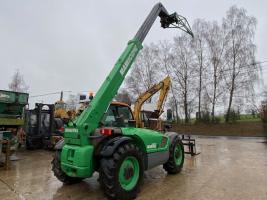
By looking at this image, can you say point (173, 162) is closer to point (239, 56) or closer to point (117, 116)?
point (117, 116)

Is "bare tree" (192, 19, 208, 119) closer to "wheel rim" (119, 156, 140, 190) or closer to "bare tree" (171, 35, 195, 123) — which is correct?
"bare tree" (171, 35, 195, 123)

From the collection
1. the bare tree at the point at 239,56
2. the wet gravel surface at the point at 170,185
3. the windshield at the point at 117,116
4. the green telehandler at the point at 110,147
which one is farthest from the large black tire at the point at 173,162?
the bare tree at the point at 239,56

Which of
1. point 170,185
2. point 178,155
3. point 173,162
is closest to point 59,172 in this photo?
point 170,185

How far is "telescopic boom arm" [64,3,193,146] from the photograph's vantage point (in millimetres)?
4551

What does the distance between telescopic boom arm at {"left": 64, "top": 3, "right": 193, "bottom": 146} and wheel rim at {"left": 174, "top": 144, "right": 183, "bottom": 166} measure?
9.00 ft

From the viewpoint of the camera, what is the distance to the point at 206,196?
4605mm

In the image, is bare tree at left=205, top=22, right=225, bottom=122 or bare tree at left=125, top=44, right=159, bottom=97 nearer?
bare tree at left=205, top=22, right=225, bottom=122

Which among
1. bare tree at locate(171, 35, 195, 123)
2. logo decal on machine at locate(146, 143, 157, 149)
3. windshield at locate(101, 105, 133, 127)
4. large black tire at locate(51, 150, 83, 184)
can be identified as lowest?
large black tire at locate(51, 150, 83, 184)

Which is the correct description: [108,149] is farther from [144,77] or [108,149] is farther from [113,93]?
[144,77]

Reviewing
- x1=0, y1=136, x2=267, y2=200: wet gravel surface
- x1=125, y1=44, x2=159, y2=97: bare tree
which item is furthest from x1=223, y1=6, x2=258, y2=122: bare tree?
x1=0, y1=136, x2=267, y2=200: wet gravel surface

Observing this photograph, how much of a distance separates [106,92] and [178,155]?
316 cm

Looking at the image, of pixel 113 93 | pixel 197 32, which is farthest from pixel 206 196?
pixel 197 32

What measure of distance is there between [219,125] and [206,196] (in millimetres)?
23004

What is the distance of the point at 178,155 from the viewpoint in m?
6.90
